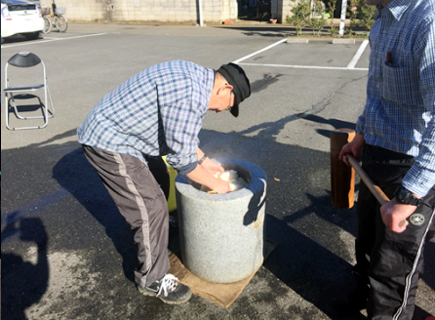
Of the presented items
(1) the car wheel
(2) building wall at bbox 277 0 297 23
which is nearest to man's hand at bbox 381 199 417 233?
(1) the car wheel

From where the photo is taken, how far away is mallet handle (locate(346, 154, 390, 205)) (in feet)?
6.44

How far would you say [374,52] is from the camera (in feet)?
6.83

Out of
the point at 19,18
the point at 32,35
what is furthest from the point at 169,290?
the point at 32,35

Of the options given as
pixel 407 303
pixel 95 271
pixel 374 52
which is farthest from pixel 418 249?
pixel 95 271

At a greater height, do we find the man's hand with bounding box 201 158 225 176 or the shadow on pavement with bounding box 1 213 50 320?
the man's hand with bounding box 201 158 225 176

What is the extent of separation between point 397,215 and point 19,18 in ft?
56.7

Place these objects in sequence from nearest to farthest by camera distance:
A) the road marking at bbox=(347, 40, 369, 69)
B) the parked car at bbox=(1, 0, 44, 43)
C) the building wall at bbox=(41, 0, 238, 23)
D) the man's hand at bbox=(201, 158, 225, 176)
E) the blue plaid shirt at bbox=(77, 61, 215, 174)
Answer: the blue plaid shirt at bbox=(77, 61, 215, 174) < the man's hand at bbox=(201, 158, 225, 176) < the road marking at bbox=(347, 40, 369, 69) < the parked car at bbox=(1, 0, 44, 43) < the building wall at bbox=(41, 0, 238, 23)

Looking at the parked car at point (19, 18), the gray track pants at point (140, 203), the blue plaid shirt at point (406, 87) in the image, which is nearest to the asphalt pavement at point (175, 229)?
the gray track pants at point (140, 203)

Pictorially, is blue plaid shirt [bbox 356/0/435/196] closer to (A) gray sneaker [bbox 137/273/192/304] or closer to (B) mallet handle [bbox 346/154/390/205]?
(B) mallet handle [bbox 346/154/390/205]

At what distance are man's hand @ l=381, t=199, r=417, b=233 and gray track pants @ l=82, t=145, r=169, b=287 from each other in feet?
5.00

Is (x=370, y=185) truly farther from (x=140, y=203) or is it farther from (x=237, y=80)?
(x=140, y=203)

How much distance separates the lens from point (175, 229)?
3535 millimetres

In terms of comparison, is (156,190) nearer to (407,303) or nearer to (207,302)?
(207,302)

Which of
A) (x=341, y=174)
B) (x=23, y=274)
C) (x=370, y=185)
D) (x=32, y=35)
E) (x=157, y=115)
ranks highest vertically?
(x=32, y=35)
